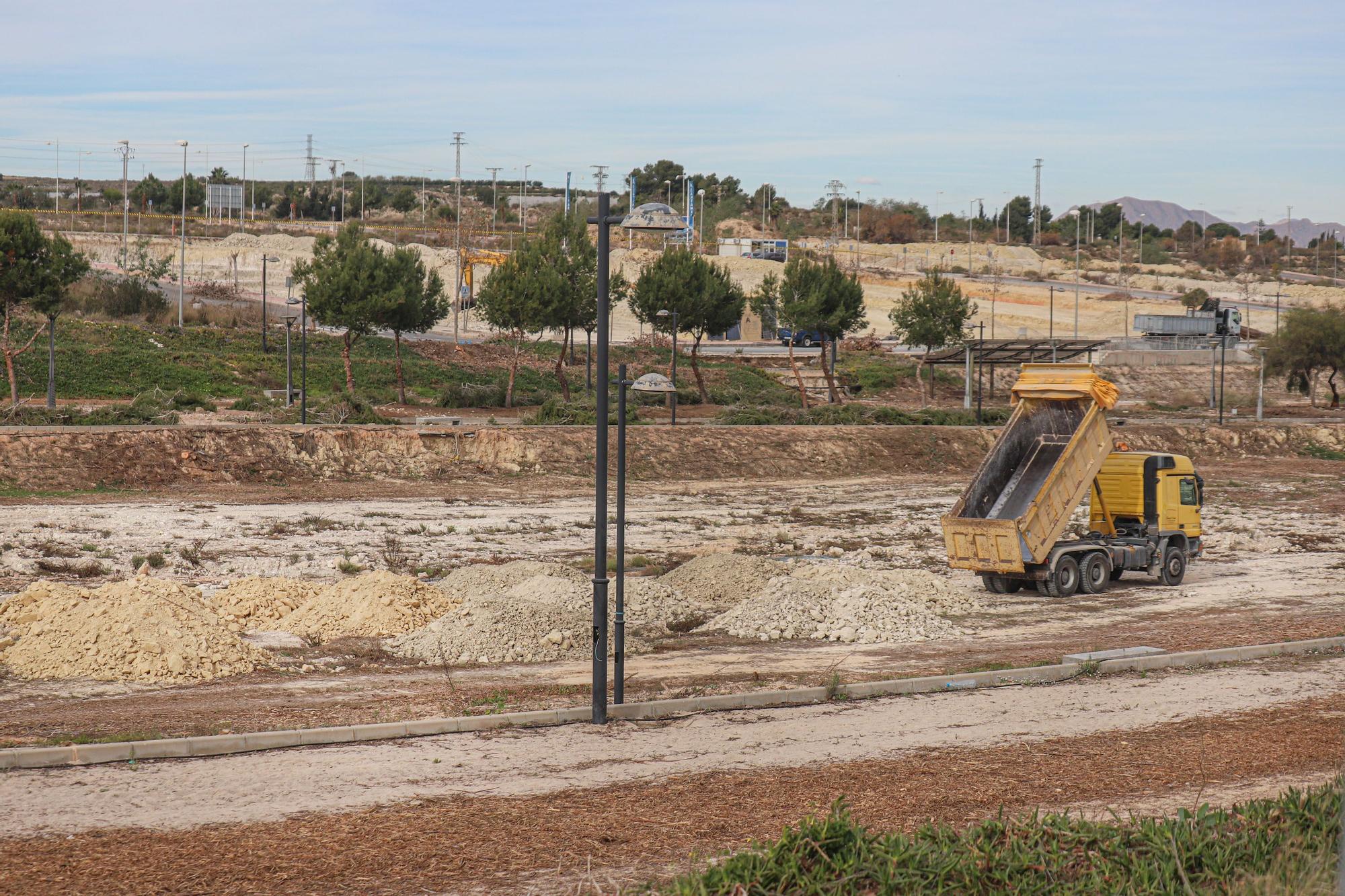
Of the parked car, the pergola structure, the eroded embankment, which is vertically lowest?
the eroded embankment

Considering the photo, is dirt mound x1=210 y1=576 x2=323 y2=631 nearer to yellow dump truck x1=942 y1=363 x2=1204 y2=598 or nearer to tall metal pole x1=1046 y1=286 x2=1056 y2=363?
yellow dump truck x1=942 y1=363 x2=1204 y2=598

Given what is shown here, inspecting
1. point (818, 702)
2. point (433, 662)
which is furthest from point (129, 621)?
point (818, 702)

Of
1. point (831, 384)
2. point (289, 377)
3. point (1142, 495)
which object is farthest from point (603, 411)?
point (831, 384)

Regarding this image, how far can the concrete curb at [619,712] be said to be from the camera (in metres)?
13.8

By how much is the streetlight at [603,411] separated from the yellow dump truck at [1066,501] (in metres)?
12.2

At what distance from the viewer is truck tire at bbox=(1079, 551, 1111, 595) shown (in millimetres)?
26688

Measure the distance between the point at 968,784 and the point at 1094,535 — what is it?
53.8ft

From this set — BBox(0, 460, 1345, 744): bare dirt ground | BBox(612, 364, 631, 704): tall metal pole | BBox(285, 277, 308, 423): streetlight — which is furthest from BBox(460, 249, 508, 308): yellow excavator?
BBox(612, 364, 631, 704): tall metal pole

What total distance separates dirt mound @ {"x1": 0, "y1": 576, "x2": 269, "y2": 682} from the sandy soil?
193 inches

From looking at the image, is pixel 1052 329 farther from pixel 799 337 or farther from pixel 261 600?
pixel 261 600

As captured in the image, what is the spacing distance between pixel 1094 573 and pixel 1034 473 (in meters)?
2.78

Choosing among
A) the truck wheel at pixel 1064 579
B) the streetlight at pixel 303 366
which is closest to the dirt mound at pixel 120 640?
the truck wheel at pixel 1064 579

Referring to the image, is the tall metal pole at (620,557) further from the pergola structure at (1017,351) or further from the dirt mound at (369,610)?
the pergola structure at (1017,351)

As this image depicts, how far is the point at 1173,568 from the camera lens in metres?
27.9
